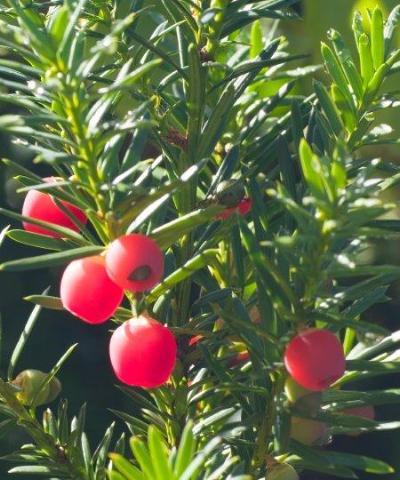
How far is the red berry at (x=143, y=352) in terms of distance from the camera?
0.41 metres

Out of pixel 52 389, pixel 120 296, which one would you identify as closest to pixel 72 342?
pixel 52 389

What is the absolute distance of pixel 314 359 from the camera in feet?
1.21

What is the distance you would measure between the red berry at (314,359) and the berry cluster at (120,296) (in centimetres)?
6

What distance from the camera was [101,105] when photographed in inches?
15.9

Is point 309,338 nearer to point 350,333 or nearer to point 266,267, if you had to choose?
point 266,267

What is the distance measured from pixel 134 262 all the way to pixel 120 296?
45 millimetres

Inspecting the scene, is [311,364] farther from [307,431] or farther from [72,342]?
[72,342]

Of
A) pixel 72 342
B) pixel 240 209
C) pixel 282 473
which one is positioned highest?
pixel 240 209

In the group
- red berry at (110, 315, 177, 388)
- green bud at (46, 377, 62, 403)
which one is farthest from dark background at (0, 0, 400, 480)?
red berry at (110, 315, 177, 388)

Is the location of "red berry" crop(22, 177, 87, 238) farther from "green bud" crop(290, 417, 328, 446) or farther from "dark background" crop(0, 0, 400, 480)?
"dark background" crop(0, 0, 400, 480)

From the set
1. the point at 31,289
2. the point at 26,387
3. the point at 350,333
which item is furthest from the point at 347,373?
the point at 31,289

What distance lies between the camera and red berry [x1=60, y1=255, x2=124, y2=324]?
0.40 m

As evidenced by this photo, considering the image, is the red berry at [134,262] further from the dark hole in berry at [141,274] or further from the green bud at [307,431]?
the green bud at [307,431]

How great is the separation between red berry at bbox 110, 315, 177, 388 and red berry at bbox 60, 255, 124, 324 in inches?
0.6
